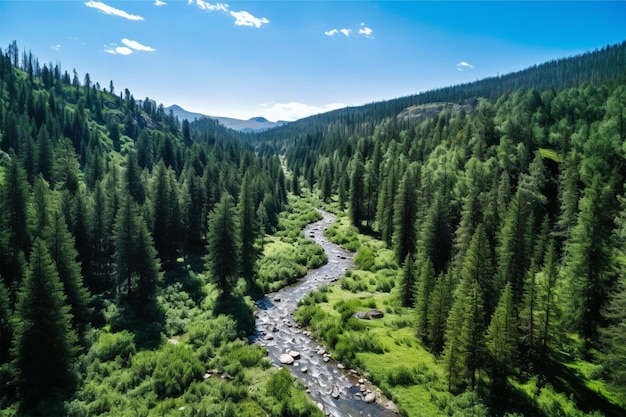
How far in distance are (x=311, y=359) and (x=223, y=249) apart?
62.4ft

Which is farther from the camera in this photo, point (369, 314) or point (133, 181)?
point (133, 181)

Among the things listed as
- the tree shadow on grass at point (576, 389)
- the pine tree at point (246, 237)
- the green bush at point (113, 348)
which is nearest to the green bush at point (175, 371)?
the green bush at point (113, 348)

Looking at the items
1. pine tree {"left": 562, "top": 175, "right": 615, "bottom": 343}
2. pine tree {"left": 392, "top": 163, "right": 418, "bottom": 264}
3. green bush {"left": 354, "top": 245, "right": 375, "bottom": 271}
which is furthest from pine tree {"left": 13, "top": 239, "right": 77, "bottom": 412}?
pine tree {"left": 392, "top": 163, "right": 418, "bottom": 264}

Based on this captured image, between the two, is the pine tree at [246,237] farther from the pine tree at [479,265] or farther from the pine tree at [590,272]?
the pine tree at [590,272]

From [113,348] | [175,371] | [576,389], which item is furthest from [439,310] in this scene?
[113,348]

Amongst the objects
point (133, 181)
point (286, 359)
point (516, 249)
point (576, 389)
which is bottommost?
point (286, 359)

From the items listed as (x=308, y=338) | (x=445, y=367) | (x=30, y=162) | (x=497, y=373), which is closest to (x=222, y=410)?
(x=308, y=338)

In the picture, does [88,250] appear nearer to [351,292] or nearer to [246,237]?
[246,237]

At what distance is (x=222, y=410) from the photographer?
81.9ft

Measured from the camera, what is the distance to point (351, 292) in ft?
166

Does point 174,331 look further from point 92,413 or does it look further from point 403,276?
point 403,276

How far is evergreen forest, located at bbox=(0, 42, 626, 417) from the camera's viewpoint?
26797mm

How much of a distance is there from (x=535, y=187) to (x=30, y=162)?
112m

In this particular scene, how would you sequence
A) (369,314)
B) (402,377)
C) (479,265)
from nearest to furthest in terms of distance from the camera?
(402,377) < (479,265) < (369,314)
